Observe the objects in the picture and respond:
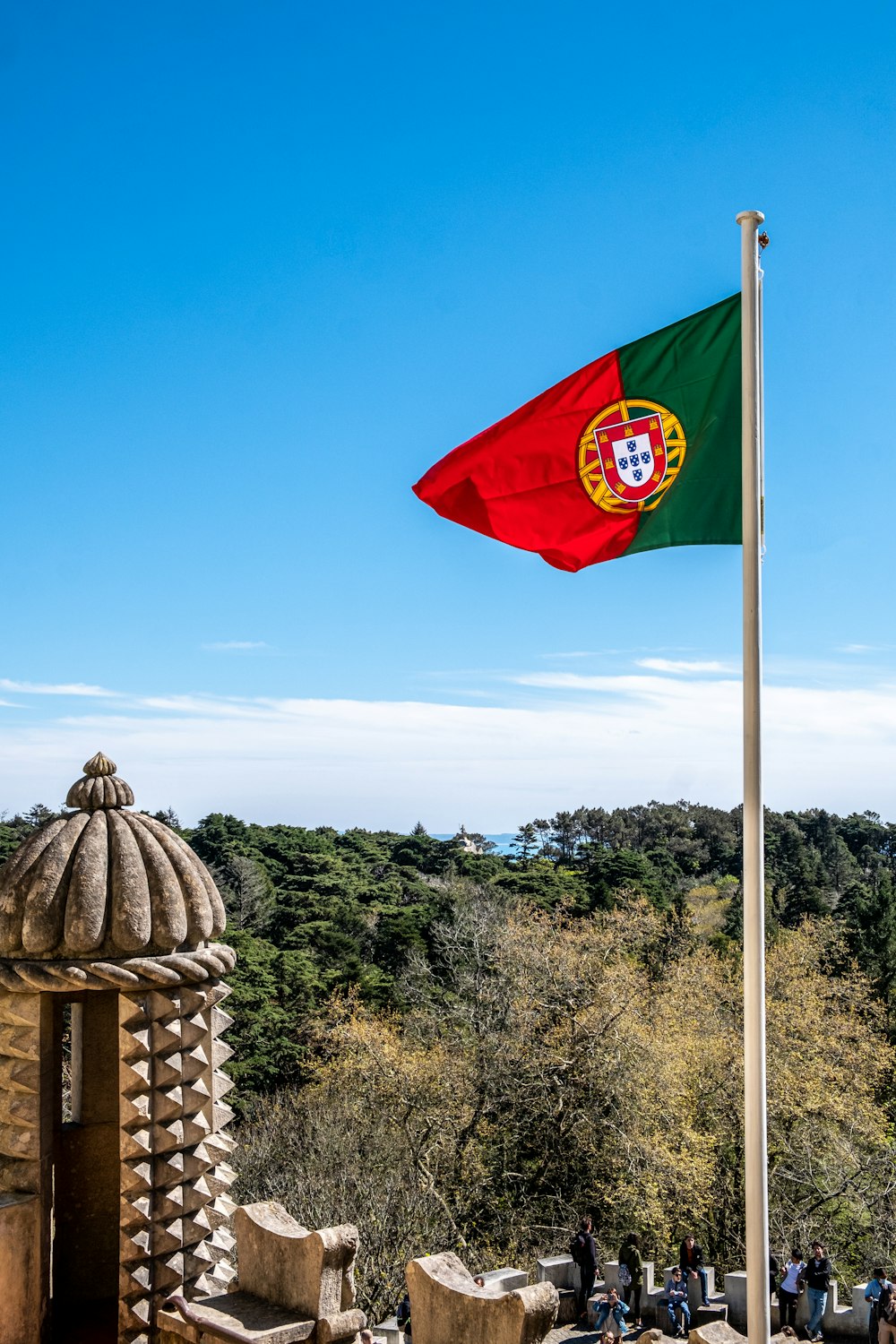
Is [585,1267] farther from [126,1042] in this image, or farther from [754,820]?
[754,820]

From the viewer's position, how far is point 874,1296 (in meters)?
12.1

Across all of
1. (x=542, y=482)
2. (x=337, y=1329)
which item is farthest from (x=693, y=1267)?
(x=542, y=482)

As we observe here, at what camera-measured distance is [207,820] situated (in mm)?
46344

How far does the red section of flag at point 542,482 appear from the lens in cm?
618

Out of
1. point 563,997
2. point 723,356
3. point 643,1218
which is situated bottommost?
point 643,1218

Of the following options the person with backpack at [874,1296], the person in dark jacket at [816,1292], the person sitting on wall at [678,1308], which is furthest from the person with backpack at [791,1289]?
the person sitting on wall at [678,1308]

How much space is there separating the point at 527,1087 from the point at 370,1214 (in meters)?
4.12

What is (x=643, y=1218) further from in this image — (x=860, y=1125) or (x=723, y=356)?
(x=723, y=356)

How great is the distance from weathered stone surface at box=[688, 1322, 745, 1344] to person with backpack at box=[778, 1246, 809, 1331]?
9.95 meters

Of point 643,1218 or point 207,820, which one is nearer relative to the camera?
point 643,1218

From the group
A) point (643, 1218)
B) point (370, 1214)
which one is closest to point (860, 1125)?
point (643, 1218)

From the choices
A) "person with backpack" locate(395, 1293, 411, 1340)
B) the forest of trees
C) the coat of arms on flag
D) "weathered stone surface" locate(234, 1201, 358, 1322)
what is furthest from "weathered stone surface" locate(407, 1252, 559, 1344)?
the forest of trees

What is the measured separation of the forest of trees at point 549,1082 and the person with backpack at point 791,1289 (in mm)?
5183

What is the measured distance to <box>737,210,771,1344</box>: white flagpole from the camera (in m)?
4.88
